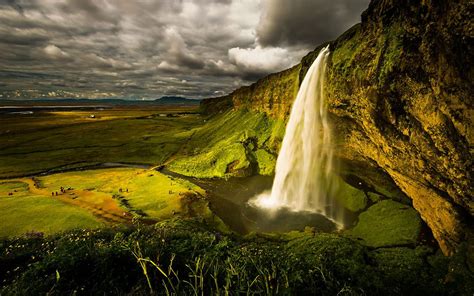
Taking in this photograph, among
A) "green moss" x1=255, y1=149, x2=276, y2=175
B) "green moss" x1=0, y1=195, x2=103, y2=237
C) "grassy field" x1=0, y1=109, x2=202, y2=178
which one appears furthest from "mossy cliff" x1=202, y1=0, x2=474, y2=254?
"grassy field" x1=0, y1=109, x2=202, y2=178

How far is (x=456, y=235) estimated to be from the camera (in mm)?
16391

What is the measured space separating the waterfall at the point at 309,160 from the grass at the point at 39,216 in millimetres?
20773

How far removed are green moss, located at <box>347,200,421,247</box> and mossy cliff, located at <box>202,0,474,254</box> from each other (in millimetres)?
1840

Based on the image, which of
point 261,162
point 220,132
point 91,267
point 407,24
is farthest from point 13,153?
point 407,24

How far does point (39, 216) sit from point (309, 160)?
34.1 meters

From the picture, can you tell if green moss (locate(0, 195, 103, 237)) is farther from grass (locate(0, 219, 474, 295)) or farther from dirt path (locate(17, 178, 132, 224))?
grass (locate(0, 219, 474, 295))

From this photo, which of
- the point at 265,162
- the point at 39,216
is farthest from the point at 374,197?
the point at 39,216

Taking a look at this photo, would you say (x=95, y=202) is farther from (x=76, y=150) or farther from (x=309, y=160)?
(x=76, y=150)

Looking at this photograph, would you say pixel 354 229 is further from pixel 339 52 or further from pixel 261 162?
pixel 261 162

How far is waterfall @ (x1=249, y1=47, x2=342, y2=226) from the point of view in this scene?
31891 mm

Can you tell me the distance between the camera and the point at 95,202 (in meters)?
31.7

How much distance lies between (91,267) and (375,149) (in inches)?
1007

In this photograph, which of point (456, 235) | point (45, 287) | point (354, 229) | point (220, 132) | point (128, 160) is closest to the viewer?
point (45, 287)

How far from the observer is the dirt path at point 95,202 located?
27109 mm
